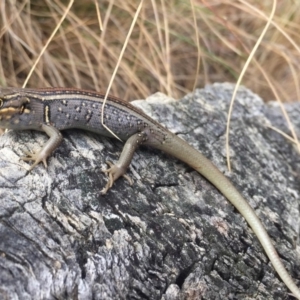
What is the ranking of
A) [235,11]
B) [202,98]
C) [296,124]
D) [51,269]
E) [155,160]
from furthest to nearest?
[235,11] → [296,124] → [202,98] → [155,160] → [51,269]

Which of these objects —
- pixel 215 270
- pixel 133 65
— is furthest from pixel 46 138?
pixel 133 65

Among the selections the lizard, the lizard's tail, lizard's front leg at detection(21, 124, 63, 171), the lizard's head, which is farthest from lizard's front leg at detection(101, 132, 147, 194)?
the lizard's head

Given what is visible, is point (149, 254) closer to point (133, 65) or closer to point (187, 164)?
point (187, 164)

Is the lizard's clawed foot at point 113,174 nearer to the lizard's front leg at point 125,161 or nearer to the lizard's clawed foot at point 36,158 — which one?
the lizard's front leg at point 125,161

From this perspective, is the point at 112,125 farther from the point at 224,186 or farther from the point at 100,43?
the point at 100,43

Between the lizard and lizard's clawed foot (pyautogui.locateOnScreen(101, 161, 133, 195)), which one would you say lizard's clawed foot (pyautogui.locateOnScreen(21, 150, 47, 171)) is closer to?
the lizard

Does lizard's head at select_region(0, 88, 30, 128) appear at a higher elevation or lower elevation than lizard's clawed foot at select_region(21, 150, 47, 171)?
higher

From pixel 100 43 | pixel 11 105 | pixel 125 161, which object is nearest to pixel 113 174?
pixel 125 161
